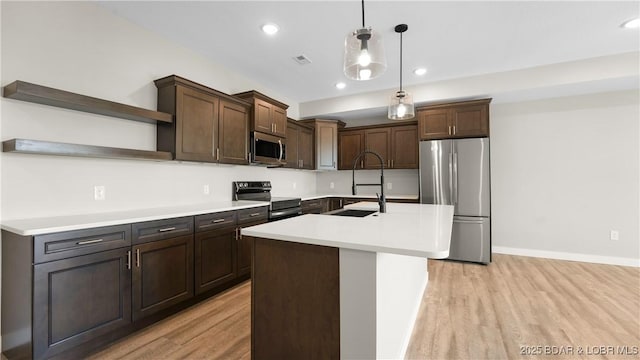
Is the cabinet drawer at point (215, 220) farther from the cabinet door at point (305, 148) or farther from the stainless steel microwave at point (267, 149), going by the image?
the cabinet door at point (305, 148)

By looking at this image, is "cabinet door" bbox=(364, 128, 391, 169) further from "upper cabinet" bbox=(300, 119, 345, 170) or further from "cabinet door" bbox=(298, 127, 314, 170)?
"cabinet door" bbox=(298, 127, 314, 170)

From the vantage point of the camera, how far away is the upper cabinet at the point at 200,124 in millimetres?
2692

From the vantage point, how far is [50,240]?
1.64 m

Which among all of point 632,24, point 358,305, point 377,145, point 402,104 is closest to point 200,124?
point 402,104

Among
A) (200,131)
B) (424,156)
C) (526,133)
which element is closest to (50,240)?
(200,131)

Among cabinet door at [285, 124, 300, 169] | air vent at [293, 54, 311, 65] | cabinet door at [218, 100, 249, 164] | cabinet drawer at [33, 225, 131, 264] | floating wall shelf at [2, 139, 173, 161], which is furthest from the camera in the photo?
cabinet door at [285, 124, 300, 169]

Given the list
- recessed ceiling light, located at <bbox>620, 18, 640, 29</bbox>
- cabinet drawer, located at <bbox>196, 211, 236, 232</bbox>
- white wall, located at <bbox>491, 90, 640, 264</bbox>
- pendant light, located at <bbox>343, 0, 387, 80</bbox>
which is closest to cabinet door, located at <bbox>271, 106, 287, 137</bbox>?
cabinet drawer, located at <bbox>196, 211, 236, 232</bbox>

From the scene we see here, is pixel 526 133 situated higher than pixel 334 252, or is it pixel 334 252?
pixel 526 133

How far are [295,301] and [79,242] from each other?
1.45 metres

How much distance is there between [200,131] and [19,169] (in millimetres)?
1354

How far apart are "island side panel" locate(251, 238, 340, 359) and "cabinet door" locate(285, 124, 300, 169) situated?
296 cm

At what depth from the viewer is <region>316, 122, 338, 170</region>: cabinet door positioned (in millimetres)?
5066

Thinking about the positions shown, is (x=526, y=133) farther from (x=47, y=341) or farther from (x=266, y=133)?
(x=47, y=341)

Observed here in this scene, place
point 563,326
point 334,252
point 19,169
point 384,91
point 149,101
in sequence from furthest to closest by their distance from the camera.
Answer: point 384,91 < point 149,101 < point 563,326 < point 19,169 < point 334,252
